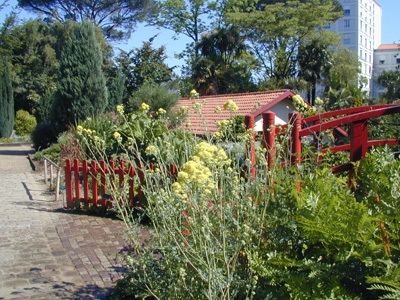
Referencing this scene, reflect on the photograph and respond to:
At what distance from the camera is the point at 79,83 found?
51.3 ft

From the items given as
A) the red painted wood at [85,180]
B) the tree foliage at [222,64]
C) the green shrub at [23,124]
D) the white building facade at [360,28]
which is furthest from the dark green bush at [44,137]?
the white building facade at [360,28]

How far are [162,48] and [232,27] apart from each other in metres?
11.3

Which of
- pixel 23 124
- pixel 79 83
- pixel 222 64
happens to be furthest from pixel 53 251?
pixel 222 64

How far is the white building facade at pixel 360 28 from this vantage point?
257ft

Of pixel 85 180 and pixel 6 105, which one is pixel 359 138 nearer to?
pixel 85 180

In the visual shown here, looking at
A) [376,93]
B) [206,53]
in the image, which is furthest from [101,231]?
[376,93]

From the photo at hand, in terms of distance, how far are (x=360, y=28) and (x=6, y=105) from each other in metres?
72.5

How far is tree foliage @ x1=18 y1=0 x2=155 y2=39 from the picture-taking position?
37.5m

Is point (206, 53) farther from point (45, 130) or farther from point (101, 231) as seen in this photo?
point (101, 231)

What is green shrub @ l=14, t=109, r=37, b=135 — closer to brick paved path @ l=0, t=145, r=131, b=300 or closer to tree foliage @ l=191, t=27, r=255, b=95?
tree foliage @ l=191, t=27, r=255, b=95

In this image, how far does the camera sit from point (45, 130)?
1780cm

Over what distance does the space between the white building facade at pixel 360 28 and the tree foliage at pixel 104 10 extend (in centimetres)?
4898

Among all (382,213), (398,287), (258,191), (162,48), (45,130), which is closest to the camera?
(398,287)

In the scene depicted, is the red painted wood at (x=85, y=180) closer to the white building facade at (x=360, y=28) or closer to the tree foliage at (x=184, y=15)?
the tree foliage at (x=184, y=15)
